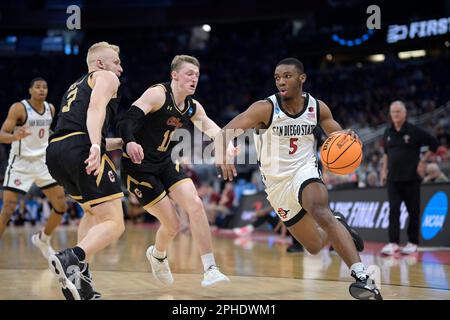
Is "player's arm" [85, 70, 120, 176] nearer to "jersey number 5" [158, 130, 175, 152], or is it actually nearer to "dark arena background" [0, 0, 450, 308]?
"jersey number 5" [158, 130, 175, 152]

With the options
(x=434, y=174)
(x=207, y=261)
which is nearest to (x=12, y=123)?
(x=207, y=261)

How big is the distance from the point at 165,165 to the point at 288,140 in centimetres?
120

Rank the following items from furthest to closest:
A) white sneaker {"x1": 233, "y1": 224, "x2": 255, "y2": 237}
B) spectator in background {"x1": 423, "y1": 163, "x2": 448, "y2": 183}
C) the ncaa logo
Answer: white sneaker {"x1": 233, "y1": 224, "x2": 255, "y2": 237}, spectator in background {"x1": 423, "y1": 163, "x2": 448, "y2": 183}, the ncaa logo

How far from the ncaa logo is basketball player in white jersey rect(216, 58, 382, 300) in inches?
175

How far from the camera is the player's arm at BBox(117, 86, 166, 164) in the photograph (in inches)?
204

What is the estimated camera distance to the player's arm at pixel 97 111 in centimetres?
462

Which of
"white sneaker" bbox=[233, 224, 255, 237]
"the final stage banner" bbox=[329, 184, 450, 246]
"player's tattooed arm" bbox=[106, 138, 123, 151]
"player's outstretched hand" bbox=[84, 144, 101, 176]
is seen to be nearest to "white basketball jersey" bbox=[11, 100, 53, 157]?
"player's tattooed arm" bbox=[106, 138, 123, 151]

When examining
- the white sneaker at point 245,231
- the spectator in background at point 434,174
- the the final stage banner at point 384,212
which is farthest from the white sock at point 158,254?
the white sneaker at point 245,231

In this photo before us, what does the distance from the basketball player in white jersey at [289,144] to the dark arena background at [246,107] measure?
0.66m

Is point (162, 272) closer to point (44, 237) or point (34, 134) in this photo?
point (44, 237)

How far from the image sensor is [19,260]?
26.3ft

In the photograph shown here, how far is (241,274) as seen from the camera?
6.71m

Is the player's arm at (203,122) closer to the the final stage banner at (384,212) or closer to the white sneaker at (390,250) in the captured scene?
the white sneaker at (390,250)
